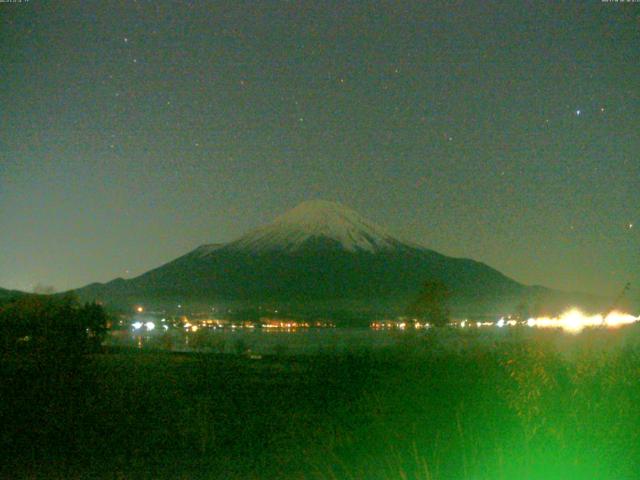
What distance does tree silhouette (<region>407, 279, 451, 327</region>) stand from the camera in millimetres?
38497

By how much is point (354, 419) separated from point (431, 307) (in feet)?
76.3

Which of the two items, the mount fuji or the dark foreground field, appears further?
the mount fuji

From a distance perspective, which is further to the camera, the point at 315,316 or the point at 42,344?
the point at 315,316

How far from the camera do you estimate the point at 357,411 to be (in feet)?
56.0

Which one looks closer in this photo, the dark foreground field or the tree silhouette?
the dark foreground field

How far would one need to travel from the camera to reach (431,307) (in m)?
38.9

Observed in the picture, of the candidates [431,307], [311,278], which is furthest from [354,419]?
[311,278]

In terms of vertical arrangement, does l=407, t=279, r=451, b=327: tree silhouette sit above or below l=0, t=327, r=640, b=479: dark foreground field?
above

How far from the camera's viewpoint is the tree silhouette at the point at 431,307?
126 feet

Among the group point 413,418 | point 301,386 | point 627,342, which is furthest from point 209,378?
point 627,342

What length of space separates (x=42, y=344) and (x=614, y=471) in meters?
16.5

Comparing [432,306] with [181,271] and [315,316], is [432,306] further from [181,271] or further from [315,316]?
[181,271]

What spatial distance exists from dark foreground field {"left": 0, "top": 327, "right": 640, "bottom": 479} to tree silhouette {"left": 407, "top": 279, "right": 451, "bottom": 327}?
1404cm

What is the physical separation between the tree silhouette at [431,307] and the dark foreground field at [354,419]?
14036 mm
